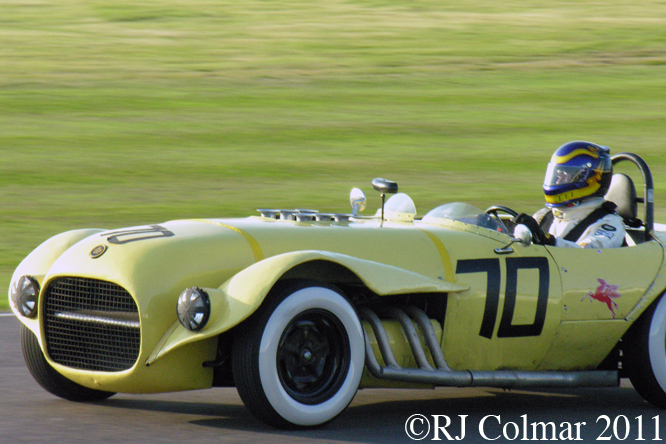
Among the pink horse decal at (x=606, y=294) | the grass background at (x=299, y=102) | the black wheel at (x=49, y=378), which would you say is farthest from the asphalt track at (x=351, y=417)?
the grass background at (x=299, y=102)

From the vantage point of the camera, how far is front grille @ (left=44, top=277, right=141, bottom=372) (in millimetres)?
5102

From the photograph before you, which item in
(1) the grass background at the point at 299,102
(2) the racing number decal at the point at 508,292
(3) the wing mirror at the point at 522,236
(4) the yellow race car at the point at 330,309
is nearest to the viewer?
(4) the yellow race car at the point at 330,309

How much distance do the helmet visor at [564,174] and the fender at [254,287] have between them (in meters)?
1.87

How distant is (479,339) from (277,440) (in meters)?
1.38

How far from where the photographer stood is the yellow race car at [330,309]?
5.00m

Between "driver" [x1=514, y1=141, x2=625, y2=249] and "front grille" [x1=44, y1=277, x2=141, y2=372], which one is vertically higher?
"driver" [x1=514, y1=141, x2=625, y2=249]

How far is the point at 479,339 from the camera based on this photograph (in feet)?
19.0

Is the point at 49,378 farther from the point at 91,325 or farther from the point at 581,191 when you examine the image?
the point at 581,191

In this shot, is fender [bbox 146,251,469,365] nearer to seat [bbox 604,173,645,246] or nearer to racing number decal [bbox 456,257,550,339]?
racing number decal [bbox 456,257,550,339]

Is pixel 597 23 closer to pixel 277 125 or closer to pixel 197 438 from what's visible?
pixel 277 125

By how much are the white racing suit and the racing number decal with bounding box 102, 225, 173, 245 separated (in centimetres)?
232

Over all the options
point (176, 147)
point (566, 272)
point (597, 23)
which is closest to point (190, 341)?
point (566, 272)

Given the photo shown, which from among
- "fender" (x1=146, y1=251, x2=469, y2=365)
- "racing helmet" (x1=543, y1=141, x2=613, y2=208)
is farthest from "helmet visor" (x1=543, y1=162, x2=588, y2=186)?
"fender" (x1=146, y1=251, x2=469, y2=365)

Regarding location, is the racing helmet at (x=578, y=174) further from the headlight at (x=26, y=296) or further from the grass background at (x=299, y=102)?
the grass background at (x=299, y=102)
